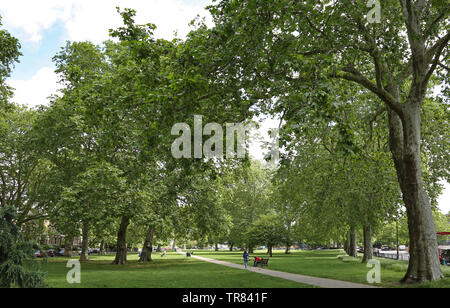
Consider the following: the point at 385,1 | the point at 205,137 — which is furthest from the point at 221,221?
the point at 385,1

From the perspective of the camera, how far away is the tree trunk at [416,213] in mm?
12719

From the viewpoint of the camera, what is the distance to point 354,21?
41.0ft

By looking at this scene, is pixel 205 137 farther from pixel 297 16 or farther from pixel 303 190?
pixel 303 190

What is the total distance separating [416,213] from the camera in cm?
1312

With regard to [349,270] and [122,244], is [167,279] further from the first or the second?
[122,244]

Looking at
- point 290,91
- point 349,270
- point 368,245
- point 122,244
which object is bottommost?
point 349,270

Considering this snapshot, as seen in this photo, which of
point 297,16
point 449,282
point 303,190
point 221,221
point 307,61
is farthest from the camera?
point 221,221

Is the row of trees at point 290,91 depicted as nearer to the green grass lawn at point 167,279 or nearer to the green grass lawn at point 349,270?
the green grass lawn at point 349,270

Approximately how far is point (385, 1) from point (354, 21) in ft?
3.72

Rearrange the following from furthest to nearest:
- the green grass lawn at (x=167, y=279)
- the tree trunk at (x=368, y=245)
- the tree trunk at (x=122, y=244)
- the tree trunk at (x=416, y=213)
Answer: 1. the tree trunk at (x=122, y=244)
2. the tree trunk at (x=368, y=245)
3. the green grass lawn at (x=167, y=279)
4. the tree trunk at (x=416, y=213)

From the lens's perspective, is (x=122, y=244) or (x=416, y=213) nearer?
(x=416, y=213)

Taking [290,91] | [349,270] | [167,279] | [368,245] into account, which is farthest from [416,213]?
[368,245]

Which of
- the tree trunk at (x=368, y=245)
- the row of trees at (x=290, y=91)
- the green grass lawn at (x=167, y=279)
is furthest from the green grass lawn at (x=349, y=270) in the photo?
the green grass lawn at (x=167, y=279)

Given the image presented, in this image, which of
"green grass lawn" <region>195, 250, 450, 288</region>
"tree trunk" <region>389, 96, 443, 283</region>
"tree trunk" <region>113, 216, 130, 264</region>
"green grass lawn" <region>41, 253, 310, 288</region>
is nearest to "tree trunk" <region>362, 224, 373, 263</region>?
"green grass lawn" <region>195, 250, 450, 288</region>
